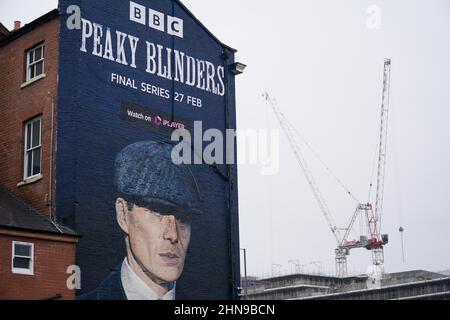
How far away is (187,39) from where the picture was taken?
36844mm

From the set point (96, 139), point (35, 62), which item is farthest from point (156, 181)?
point (35, 62)

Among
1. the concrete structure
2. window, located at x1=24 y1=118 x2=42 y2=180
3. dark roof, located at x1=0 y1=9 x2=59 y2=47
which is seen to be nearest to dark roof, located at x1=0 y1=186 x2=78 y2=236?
window, located at x1=24 y1=118 x2=42 y2=180

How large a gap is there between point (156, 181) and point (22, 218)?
7.17 meters

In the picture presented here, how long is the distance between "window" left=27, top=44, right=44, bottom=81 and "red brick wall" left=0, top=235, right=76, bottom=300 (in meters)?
8.48

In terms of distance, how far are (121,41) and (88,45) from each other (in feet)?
6.98

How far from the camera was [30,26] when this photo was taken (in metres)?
32.4

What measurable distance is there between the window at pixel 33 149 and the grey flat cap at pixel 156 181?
3439 mm

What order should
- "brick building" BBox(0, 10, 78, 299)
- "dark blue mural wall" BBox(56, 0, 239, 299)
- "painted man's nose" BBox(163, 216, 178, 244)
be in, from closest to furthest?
"brick building" BBox(0, 10, 78, 299), "dark blue mural wall" BBox(56, 0, 239, 299), "painted man's nose" BBox(163, 216, 178, 244)

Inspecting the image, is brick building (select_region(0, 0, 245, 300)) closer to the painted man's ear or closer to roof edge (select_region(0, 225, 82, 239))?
roof edge (select_region(0, 225, 82, 239))

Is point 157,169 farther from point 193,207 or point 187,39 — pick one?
point 187,39

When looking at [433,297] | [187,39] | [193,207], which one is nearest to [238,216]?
[193,207]

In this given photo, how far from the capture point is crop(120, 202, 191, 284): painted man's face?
104 ft

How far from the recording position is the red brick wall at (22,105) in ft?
99.5

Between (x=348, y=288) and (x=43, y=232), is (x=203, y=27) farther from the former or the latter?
(x=348, y=288)
